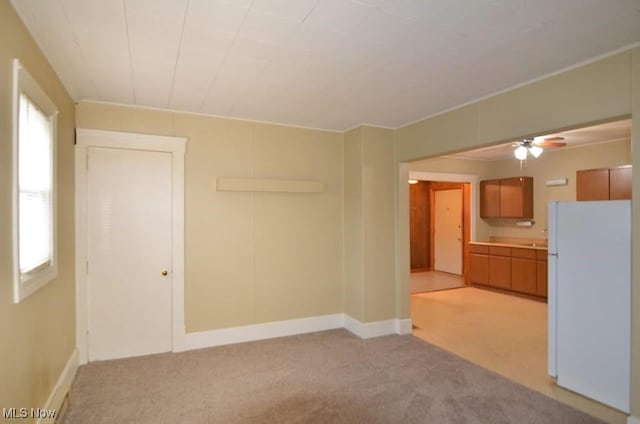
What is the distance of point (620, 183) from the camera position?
4887mm

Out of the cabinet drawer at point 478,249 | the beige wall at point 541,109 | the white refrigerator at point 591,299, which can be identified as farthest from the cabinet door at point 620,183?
the beige wall at point 541,109

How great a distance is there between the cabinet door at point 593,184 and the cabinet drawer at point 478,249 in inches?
76.8

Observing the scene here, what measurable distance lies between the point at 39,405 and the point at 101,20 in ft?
8.08

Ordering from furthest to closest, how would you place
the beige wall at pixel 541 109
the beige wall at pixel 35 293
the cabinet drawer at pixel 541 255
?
the cabinet drawer at pixel 541 255 < the beige wall at pixel 541 109 < the beige wall at pixel 35 293

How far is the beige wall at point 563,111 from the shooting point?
234cm

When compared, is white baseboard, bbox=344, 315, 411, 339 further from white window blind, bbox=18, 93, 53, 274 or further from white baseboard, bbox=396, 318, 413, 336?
white window blind, bbox=18, 93, 53, 274

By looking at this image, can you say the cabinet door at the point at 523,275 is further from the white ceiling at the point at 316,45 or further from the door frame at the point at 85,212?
the door frame at the point at 85,212

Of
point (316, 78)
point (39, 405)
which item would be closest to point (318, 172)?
point (316, 78)

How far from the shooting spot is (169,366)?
3.41 m

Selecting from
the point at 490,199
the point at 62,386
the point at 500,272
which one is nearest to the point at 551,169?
the point at 490,199

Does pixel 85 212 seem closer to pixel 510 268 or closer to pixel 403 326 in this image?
pixel 403 326

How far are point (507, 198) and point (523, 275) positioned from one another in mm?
1540

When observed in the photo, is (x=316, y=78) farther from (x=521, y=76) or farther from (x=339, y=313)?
(x=339, y=313)

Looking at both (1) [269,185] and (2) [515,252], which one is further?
(2) [515,252]
